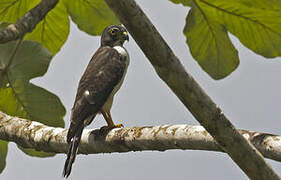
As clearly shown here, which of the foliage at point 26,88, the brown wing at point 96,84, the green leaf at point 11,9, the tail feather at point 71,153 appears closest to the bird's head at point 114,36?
the brown wing at point 96,84

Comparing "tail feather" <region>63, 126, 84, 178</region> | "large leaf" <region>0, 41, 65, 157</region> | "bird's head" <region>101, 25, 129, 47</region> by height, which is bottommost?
"tail feather" <region>63, 126, 84, 178</region>

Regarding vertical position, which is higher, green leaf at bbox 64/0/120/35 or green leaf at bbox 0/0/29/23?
green leaf at bbox 0/0/29/23

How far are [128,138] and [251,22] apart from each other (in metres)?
2.11

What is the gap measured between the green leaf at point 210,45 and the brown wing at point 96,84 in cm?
92

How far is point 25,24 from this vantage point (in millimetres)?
5512

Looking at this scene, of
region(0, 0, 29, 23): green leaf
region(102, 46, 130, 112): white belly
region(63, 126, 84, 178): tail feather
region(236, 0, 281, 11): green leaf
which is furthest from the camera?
region(0, 0, 29, 23): green leaf

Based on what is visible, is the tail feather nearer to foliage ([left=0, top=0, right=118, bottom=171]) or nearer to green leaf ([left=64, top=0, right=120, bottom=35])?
foliage ([left=0, top=0, right=118, bottom=171])

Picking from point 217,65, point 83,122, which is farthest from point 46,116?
point 217,65

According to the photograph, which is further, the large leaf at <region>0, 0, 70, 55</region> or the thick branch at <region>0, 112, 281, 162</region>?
the large leaf at <region>0, 0, 70, 55</region>

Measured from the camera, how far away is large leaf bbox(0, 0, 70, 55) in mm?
6922

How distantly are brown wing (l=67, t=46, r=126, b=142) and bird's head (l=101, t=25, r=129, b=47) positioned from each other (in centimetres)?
67

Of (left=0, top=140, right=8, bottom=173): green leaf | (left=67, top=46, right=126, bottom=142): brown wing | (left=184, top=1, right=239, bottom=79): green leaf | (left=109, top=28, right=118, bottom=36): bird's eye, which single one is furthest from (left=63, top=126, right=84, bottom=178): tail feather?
(left=109, top=28, right=118, bottom=36): bird's eye

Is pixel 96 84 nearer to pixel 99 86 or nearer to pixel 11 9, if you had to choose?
pixel 99 86

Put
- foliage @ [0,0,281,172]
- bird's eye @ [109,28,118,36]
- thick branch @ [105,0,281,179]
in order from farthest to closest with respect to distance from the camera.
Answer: bird's eye @ [109,28,118,36] < foliage @ [0,0,281,172] < thick branch @ [105,0,281,179]
